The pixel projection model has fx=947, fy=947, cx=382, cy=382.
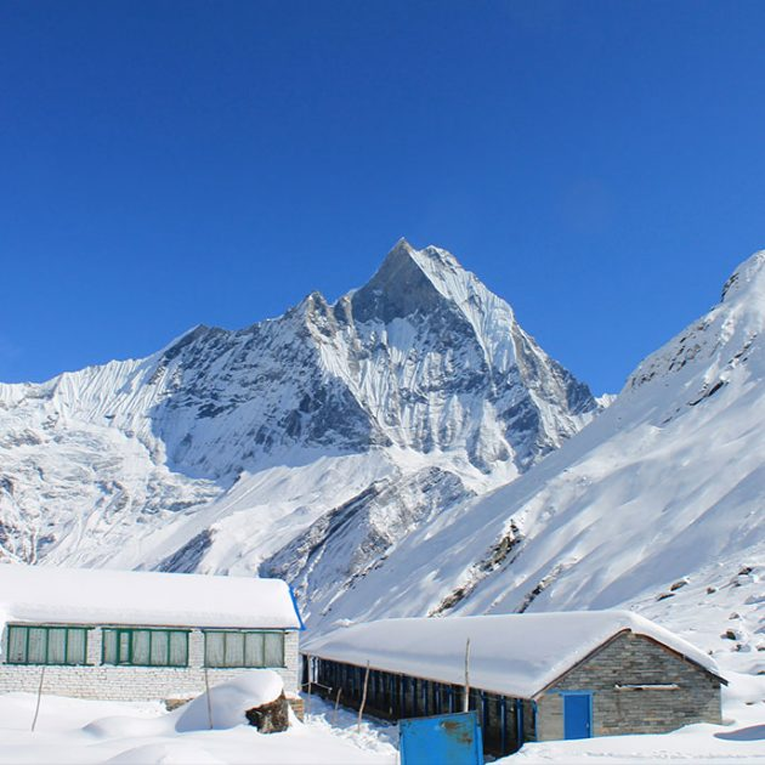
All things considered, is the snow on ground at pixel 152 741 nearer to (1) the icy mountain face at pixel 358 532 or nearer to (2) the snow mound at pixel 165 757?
(2) the snow mound at pixel 165 757

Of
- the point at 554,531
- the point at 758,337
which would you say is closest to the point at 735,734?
the point at 554,531

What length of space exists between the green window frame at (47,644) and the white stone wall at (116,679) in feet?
0.66

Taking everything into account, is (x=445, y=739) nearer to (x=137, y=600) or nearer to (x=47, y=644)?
(x=47, y=644)

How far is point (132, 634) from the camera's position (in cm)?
3619

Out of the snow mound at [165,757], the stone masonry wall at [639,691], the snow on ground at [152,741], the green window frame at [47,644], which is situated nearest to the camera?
the snow mound at [165,757]

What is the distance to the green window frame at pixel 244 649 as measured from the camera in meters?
37.1

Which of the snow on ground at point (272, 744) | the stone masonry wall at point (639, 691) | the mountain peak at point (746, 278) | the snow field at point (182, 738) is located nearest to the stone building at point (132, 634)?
the snow field at point (182, 738)

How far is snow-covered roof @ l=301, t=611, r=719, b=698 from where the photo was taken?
86.1 ft

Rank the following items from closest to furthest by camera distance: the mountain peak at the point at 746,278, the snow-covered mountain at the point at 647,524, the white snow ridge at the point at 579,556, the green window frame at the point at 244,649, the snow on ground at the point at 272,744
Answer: the snow on ground at the point at 272,744 < the white snow ridge at the point at 579,556 < the green window frame at the point at 244,649 < the snow-covered mountain at the point at 647,524 < the mountain peak at the point at 746,278

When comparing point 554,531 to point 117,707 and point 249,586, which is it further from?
point 117,707

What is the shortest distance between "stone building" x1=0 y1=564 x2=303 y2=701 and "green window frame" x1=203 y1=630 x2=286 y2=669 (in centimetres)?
4

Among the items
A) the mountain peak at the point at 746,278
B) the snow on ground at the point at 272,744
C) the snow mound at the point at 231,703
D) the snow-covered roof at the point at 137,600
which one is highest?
the mountain peak at the point at 746,278

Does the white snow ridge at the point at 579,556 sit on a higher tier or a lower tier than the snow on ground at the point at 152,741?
higher

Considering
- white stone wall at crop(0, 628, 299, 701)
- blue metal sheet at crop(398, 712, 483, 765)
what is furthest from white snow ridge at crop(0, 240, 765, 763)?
blue metal sheet at crop(398, 712, 483, 765)
